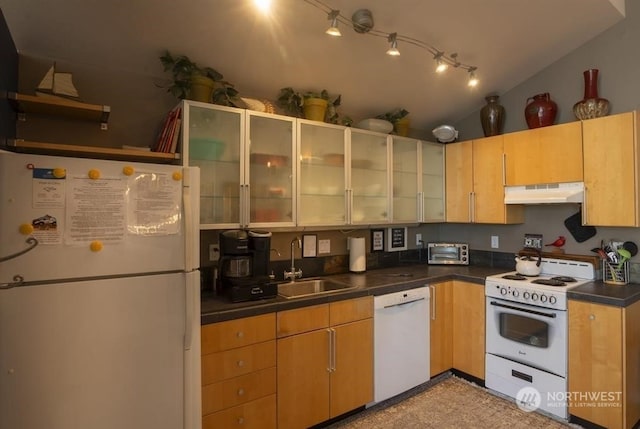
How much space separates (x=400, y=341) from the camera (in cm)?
263

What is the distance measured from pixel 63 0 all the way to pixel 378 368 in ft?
9.47

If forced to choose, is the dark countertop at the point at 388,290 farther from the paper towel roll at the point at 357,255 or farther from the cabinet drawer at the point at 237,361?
Answer: the cabinet drawer at the point at 237,361

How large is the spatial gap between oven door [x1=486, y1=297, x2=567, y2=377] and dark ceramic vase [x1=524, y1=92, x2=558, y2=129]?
4.97 feet

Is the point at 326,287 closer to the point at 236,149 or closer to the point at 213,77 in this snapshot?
the point at 236,149

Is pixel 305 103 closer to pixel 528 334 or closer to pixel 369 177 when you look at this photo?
pixel 369 177

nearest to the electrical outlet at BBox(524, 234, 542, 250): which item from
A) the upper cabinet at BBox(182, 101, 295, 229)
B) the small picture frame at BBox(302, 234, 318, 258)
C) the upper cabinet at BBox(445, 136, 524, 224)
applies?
the upper cabinet at BBox(445, 136, 524, 224)

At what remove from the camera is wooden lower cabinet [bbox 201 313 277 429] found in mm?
1835

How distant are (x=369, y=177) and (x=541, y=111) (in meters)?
1.51

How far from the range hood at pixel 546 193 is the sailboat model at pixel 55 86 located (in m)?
3.22

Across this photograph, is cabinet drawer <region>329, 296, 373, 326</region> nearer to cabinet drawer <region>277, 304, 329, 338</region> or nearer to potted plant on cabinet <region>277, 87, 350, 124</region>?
cabinet drawer <region>277, 304, 329, 338</region>

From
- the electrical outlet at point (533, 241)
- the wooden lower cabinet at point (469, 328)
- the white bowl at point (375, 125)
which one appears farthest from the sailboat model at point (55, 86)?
the electrical outlet at point (533, 241)

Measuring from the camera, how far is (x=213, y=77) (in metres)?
2.27

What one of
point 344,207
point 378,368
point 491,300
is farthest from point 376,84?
point 378,368

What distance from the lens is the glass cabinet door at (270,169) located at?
242cm
